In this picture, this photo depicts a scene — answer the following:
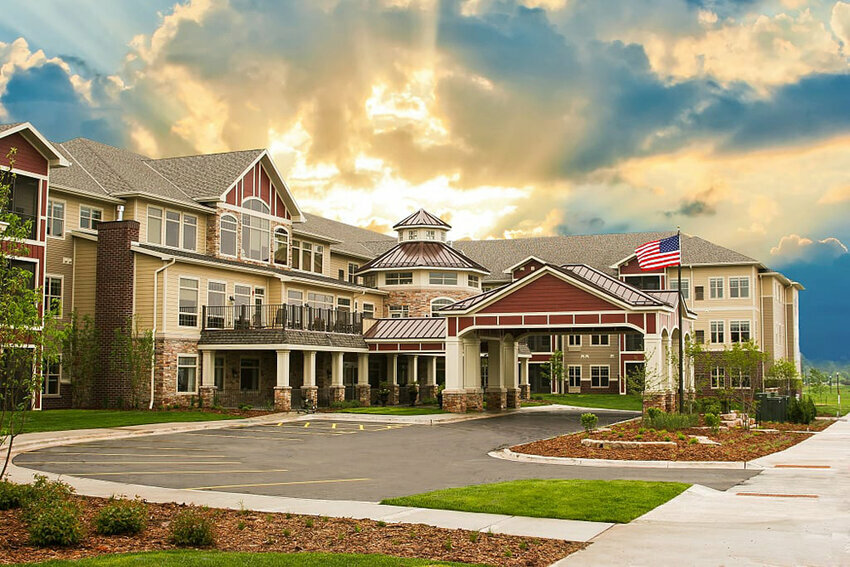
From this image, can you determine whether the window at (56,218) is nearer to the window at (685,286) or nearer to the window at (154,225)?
the window at (154,225)

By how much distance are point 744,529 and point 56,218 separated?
33.2m

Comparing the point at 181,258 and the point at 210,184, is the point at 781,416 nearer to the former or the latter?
the point at 181,258

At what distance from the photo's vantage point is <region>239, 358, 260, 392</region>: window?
141 ft

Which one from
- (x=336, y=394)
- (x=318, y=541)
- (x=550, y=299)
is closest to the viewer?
(x=318, y=541)

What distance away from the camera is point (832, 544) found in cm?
1116

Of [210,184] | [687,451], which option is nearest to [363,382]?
[210,184]

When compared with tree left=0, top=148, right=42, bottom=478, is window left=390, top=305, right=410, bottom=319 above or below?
above

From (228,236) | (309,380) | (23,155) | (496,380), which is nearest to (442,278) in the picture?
(496,380)

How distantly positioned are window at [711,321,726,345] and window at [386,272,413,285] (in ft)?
88.1

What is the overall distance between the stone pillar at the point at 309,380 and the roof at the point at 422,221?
2191cm

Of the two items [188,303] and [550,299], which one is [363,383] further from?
[550,299]

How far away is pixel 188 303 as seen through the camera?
39.6 meters

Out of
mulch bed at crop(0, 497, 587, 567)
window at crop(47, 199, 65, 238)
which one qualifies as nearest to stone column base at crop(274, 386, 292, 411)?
window at crop(47, 199, 65, 238)

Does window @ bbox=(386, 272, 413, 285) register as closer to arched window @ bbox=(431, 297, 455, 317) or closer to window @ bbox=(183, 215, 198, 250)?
arched window @ bbox=(431, 297, 455, 317)
